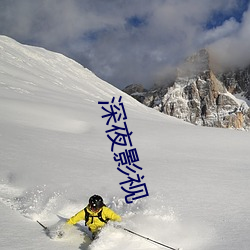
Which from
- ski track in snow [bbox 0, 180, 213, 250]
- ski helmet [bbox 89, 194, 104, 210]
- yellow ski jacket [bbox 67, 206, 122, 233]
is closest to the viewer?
ski track in snow [bbox 0, 180, 213, 250]

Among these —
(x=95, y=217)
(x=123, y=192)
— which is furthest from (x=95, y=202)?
(x=123, y=192)

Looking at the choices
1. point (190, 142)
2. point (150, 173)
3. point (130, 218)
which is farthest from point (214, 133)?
point (130, 218)

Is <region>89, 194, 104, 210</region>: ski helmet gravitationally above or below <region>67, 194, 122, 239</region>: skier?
above

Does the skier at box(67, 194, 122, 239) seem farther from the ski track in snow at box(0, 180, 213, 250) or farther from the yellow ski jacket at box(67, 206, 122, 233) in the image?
the ski track in snow at box(0, 180, 213, 250)

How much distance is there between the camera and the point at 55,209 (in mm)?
7191

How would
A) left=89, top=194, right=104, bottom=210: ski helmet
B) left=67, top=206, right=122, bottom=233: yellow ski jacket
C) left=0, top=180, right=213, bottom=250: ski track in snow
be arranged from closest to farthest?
left=0, top=180, right=213, bottom=250: ski track in snow → left=89, top=194, right=104, bottom=210: ski helmet → left=67, top=206, right=122, bottom=233: yellow ski jacket

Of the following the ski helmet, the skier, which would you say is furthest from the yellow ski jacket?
the ski helmet

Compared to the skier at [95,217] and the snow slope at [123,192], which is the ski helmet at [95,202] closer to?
the skier at [95,217]

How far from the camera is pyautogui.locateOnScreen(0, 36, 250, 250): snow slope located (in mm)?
5602

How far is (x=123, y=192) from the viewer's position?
7977mm

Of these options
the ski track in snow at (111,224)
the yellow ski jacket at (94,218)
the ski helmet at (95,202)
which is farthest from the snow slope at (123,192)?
the ski helmet at (95,202)

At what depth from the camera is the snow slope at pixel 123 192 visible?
18.4 feet

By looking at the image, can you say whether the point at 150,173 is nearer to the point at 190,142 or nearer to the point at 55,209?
the point at 55,209

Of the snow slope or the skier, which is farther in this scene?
the skier
